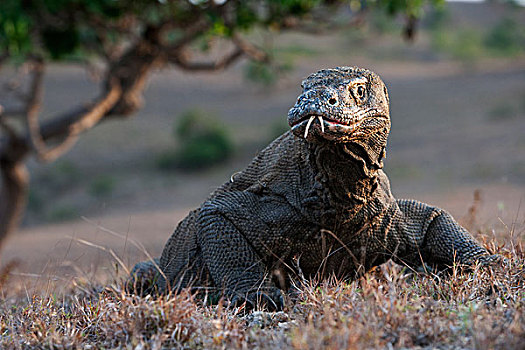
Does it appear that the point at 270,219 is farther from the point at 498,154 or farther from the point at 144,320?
the point at 498,154

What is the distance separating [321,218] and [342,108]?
69 centimetres

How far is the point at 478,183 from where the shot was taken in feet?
52.5

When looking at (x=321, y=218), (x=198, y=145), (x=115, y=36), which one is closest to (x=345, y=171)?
(x=321, y=218)

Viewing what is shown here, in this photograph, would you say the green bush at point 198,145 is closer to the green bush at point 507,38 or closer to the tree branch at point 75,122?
the tree branch at point 75,122

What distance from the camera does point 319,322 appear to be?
2465 mm

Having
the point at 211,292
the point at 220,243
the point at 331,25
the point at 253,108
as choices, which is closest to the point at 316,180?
the point at 220,243

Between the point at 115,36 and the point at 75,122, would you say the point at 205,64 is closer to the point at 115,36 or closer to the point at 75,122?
the point at 115,36

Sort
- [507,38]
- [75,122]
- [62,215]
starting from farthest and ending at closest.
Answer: [507,38] → [62,215] → [75,122]

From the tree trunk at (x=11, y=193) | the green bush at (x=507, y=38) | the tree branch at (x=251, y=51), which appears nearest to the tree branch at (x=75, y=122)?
the tree trunk at (x=11, y=193)

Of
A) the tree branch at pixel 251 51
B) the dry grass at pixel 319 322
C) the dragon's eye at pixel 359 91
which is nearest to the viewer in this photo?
the dry grass at pixel 319 322

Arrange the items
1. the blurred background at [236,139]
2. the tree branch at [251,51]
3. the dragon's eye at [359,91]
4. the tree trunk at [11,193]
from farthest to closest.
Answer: the blurred background at [236,139] → the tree trunk at [11,193] → the tree branch at [251,51] → the dragon's eye at [359,91]

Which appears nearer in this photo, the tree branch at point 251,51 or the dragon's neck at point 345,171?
the dragon's neck at point 345,171

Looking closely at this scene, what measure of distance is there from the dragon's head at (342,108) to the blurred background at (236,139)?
1874 millimetres

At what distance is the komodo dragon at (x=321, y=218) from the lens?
308cm
